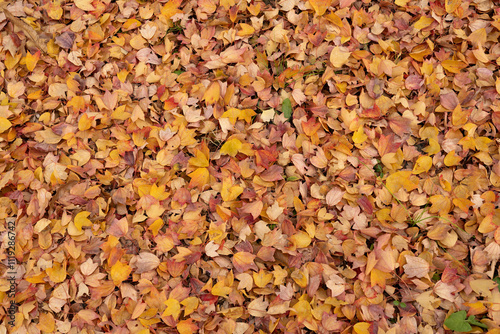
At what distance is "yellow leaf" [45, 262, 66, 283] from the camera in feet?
5.37

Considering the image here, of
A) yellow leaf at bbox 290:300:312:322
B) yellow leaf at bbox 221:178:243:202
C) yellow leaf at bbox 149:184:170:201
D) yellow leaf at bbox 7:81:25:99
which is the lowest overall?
yellow leaf at bbox 290:300:312:322

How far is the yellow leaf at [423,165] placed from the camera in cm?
173

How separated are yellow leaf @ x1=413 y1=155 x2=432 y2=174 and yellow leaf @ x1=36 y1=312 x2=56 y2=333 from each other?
1.71 meters

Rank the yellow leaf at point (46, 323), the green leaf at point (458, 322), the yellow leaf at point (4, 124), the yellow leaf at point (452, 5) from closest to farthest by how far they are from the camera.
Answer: the green leaf at point (458, 322)
the yellow leaf at point (46, 323)
the yellow leaf at point (4, 124)
the yellow leaf at point (452, 5)

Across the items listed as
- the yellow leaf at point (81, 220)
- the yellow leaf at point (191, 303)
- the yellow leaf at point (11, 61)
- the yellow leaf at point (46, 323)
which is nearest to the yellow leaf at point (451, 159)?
the yellow leaf at point (191, 303)

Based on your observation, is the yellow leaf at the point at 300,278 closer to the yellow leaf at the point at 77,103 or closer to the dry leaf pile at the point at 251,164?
the dry leaf pile at the point at 251,164

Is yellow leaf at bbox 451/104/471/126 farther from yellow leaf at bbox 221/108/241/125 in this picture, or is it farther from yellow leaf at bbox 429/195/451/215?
yellow leaf at bbox 221/108/241/125

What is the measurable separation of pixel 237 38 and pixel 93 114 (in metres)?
0.82

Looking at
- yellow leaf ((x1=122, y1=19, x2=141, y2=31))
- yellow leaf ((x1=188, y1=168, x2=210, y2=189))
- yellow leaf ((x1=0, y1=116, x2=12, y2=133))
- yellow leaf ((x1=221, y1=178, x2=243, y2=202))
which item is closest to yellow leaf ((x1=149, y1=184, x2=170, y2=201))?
yellow leaf ((x1=188, y1=168, x2=210, y2=189))

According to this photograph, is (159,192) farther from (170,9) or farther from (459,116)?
(459,116)

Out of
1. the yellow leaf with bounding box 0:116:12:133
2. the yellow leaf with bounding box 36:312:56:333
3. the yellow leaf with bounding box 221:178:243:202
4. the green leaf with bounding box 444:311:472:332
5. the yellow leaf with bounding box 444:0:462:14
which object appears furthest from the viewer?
the yellow leaf with bounding box 444:0:462:14

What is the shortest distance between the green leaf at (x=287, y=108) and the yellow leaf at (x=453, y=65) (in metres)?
0.79

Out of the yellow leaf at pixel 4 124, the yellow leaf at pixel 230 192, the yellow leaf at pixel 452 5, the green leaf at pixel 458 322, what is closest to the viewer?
the green leaf at pixel 458 322

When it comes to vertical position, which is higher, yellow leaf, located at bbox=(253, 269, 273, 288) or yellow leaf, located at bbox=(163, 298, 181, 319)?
yellow leaf, located at bbox=(253, 269, 273, 288)
